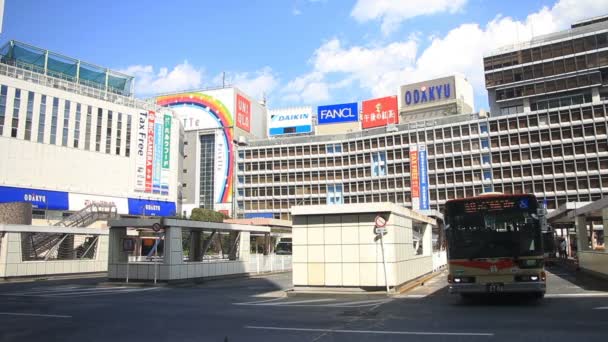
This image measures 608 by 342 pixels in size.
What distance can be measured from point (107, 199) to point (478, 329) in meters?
73.7

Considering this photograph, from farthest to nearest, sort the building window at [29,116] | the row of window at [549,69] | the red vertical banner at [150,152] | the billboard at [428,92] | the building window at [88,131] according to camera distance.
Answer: the billboard at [428,92] → the red vertical banner at [150,152] → the row of window at [549,69] → the building window at [88,131] → the building window at [29,116]

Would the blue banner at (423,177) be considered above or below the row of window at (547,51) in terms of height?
below

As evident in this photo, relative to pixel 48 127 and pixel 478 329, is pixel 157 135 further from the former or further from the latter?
pixel 478 329

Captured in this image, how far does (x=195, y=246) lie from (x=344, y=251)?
1203 centimetres

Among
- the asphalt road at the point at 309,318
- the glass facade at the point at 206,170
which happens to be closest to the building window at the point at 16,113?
the glass facade at the point at 206,170

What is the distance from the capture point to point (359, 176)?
99.1 m

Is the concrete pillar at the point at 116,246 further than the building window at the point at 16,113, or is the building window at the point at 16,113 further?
the building window at the point at 16,113

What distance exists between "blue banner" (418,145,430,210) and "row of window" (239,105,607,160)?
9.22 feet

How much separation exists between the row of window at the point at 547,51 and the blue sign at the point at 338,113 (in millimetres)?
27093

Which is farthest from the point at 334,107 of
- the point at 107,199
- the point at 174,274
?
the point at 174,274

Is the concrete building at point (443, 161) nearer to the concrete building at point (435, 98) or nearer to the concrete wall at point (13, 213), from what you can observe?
the concrete building at point (435, 98)

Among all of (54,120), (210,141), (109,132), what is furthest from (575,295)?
(210,141)

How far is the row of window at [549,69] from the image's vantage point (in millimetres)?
77125

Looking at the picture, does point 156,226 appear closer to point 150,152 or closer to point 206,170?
point 150,152
